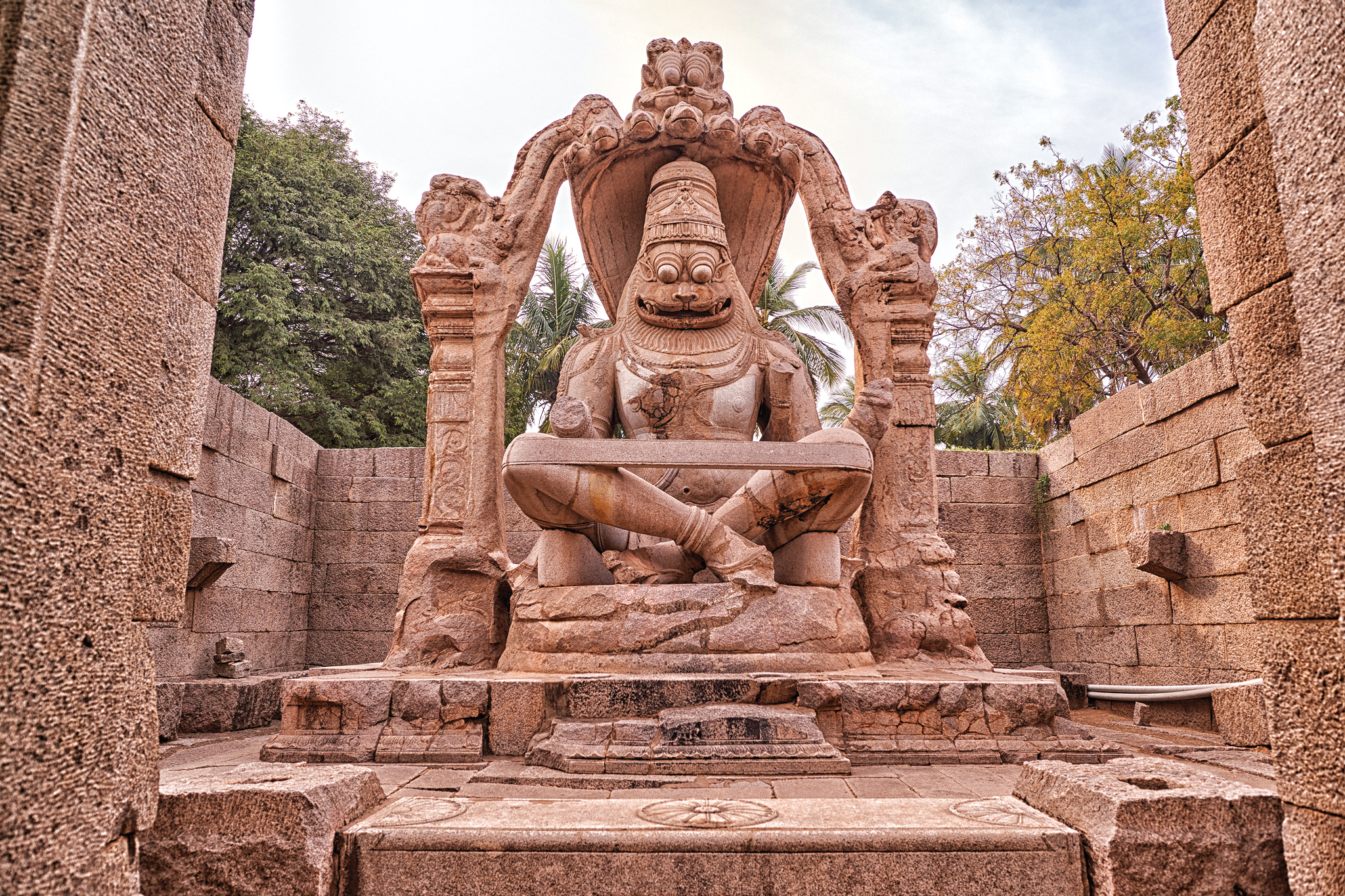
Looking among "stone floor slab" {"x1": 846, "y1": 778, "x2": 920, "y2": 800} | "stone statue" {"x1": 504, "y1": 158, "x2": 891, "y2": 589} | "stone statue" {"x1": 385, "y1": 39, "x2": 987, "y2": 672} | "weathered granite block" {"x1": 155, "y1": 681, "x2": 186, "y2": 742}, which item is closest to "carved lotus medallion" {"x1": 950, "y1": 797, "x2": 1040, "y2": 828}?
"stone floor slab" {"x1": 846, "y1": 778, "x2": 920, "y2": 800}

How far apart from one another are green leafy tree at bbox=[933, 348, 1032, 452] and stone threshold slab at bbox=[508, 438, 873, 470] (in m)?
17.4

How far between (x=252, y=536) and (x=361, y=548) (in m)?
A: 1.31

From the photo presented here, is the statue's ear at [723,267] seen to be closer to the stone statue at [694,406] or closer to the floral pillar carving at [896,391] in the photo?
the stone statue at [694,406]

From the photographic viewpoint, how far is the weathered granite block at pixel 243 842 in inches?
83.9

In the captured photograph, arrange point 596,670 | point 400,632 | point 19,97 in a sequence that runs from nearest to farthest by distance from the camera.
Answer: point 19,97 < point 596,670 < point 400,632

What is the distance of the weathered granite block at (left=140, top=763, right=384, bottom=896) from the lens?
213 centimetres

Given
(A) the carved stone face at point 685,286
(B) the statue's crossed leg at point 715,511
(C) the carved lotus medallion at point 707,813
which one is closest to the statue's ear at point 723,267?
(A) the carved stone face at point 685,286

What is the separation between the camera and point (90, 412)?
1844 millimetres

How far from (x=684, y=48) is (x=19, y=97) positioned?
183 inches

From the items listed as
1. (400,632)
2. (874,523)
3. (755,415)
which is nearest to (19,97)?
(400,632)

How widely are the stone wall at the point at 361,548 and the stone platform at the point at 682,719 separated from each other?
4.45 metres

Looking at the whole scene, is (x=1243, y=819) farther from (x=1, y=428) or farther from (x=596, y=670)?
(x=1, y=428)

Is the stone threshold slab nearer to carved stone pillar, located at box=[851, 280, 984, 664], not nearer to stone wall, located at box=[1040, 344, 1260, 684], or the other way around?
carved stone pillar, located at box=[851, 280, 984, 664]

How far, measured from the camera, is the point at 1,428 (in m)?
1.59
